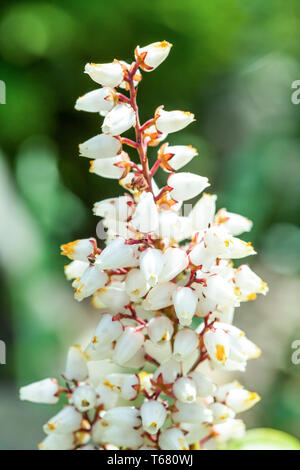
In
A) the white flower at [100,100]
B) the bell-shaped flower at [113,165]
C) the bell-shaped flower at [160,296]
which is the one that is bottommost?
the bell-shaped flower at [160,296]

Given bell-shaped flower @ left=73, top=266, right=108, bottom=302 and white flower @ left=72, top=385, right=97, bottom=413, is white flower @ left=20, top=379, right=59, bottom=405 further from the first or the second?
bell-shaped flower @ left=73, top=266, right=108, bottom=302

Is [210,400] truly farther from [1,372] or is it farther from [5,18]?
[5,18]

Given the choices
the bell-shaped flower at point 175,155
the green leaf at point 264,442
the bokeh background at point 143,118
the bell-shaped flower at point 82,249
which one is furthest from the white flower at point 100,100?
the bokeh background at point 143,118

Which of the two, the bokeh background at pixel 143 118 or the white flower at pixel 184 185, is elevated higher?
the bokeh background at pixel 143 118

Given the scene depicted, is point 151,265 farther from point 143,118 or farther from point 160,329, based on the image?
point 143,118

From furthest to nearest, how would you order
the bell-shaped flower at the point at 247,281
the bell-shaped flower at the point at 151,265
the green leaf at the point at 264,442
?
the green leaf at the point at 264,442 → the bell-shaped flower at the point at 247,281 → the bell-shaped flower at the point at 151,265

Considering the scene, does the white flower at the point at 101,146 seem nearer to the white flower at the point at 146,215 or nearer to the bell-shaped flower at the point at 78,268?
the white flower at the point at 146,215

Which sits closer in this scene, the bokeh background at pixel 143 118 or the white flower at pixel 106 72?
the white flower at pixel 106 72
